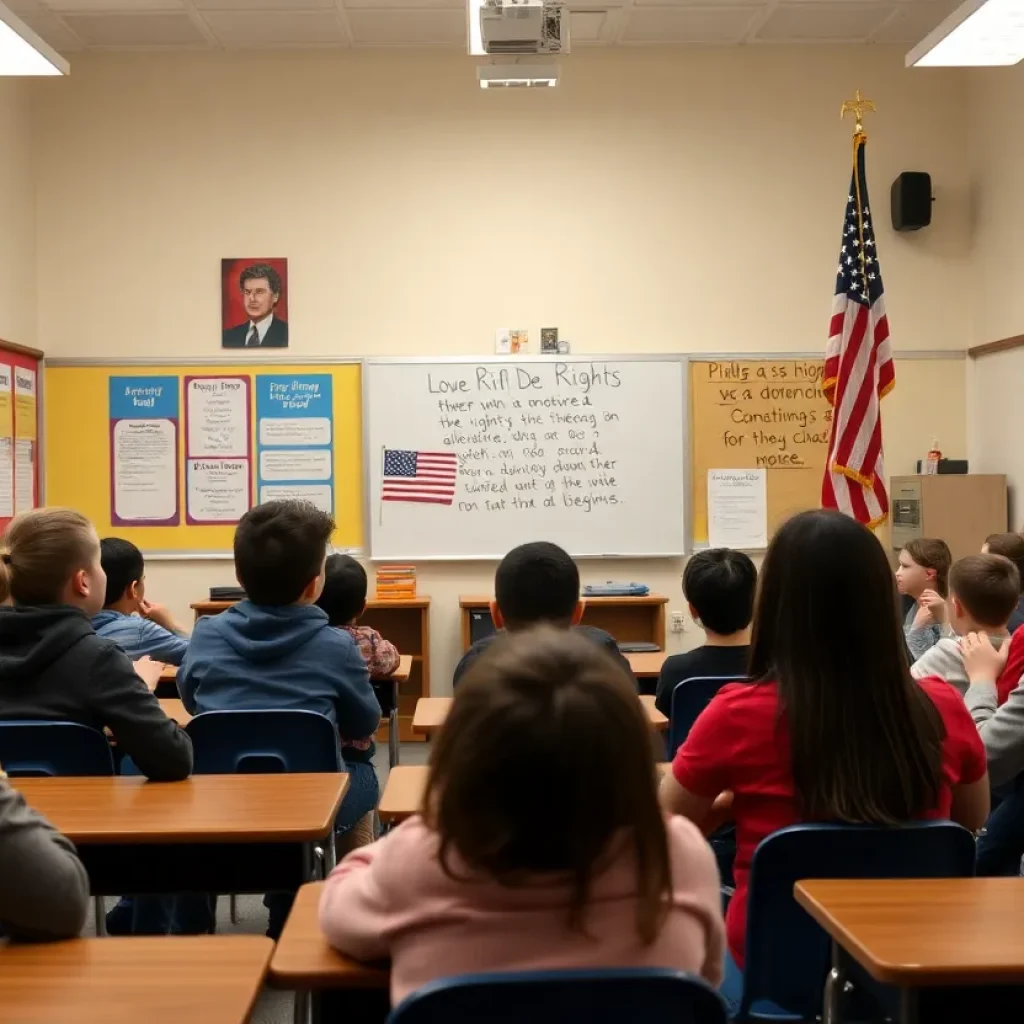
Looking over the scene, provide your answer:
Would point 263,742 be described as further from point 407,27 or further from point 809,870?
point 407,27

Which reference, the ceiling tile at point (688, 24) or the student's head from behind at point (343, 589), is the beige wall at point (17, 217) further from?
the ceiling tile at point (688, 24)

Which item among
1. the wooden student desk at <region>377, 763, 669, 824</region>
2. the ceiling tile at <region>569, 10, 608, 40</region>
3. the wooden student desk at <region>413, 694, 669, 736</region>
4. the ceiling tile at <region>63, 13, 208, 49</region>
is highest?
the ceiling tile at <region>569, 10, 608, 40</region>

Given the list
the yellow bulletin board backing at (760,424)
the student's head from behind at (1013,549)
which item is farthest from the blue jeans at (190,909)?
the yellow bulletin board backing at (760,424)

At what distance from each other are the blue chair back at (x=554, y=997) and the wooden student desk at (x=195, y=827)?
33.7 inches

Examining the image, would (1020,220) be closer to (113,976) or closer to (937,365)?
(937,365)

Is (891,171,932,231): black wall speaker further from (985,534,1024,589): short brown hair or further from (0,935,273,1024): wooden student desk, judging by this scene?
(0,935,273,1024): wooden student desk

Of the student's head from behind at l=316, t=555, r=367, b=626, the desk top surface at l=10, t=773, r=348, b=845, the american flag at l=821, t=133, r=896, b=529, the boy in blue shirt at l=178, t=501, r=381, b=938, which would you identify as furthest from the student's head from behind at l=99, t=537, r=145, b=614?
the american flag at l=821, t=133, r=896, b=529

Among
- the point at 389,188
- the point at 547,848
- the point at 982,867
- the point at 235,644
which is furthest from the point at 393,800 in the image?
the point at 389,188

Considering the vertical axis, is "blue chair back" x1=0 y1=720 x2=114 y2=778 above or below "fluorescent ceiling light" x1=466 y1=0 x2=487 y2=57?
below

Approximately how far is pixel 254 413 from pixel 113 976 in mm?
5175

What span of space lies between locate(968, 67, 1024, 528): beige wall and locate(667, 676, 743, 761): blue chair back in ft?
11.9

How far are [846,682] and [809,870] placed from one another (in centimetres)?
29

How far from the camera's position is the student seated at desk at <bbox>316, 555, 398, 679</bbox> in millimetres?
3689

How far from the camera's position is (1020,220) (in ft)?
19.4
